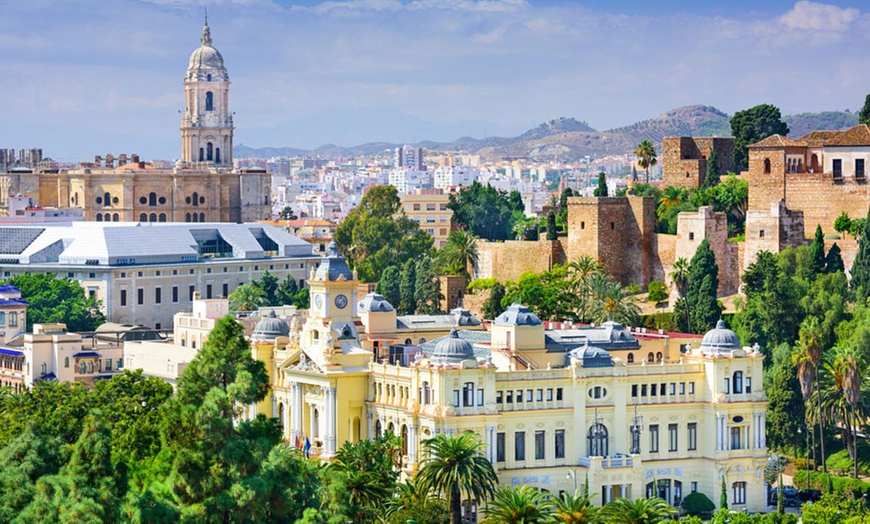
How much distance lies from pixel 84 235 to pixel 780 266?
41.6 metres

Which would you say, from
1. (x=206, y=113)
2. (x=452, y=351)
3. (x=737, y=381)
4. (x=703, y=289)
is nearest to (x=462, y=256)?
(x=703, y=289)

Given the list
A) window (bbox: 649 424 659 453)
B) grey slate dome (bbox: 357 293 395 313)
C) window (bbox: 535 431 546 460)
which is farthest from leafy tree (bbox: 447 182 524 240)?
window (bbox: 535 431 546 460)

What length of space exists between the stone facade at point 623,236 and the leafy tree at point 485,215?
68.7 feet

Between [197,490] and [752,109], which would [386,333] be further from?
[752,109]

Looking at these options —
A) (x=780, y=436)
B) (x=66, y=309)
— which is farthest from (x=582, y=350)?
(x=66, y=309)

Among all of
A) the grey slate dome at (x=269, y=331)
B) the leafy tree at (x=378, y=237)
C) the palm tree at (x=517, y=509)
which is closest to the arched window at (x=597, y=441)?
the palm tree at (x=517, y=509)

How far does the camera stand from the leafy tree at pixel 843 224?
85625 mm

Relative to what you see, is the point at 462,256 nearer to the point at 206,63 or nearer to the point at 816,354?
the point at 816,354

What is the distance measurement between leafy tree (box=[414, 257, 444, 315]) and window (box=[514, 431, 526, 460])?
34857mm

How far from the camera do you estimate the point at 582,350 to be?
63844 millimetres

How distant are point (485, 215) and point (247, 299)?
2012cm

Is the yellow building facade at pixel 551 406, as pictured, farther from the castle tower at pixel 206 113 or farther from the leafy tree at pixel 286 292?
the castle tower at pixel 206 113

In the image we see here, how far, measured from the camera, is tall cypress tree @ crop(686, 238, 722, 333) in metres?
83.0

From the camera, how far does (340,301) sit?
225ft
